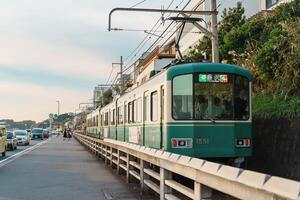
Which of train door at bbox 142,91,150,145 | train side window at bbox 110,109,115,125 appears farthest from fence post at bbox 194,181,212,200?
train side window at bbox 110,109,115,125

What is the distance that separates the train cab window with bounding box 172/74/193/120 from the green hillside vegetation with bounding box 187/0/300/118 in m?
2.74

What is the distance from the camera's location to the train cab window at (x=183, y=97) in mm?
14852

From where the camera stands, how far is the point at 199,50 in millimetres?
27109

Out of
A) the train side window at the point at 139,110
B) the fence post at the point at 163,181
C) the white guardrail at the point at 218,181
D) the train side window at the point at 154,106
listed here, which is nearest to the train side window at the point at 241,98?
the train side window at the point at 154,106

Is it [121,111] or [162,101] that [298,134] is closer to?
[162,101]

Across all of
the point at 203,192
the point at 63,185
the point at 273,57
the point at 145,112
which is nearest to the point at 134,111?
the point at 145,112

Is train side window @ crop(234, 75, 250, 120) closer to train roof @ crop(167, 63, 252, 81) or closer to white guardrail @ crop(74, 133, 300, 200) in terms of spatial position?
train roof @ crop(167, 63, 252, 81)

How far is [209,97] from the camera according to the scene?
49.1ft

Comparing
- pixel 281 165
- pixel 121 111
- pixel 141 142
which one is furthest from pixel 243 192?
pixel 121 111

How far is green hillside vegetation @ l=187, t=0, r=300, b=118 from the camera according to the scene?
16.0 meters

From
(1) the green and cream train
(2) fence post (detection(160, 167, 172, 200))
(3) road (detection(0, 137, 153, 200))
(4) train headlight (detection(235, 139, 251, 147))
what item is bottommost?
(3) road (detection(0, 137, 153, 200))

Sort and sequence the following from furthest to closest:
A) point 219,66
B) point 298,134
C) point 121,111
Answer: point 121,111 → point 219,66 → point 298,134

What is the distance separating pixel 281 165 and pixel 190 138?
266cm

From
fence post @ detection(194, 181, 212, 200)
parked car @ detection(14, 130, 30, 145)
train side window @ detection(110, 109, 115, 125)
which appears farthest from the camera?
parked car @ detection(14, 130, 30, 145)
